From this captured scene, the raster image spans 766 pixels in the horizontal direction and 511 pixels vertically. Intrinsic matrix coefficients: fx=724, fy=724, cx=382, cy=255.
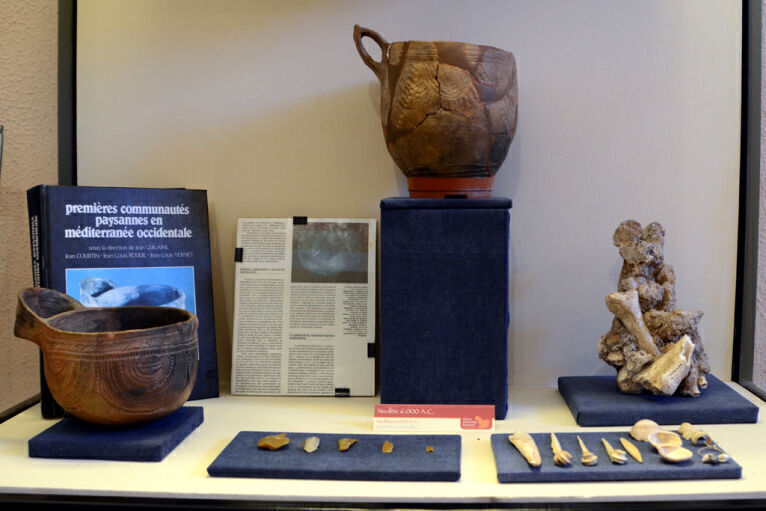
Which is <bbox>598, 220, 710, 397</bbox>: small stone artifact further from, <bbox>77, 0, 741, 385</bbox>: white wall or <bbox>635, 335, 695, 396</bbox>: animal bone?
<bbox>77, 0, 741, 385</bbox>: white wall

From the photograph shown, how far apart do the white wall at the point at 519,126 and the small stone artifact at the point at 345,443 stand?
536 millimetres

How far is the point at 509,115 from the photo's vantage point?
1.37 metres

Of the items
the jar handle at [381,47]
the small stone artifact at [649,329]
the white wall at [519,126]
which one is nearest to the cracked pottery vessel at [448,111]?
the jar handle at [381,47]

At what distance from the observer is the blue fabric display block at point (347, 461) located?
3.62 feet

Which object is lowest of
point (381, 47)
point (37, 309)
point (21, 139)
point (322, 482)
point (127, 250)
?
point (322, 482)

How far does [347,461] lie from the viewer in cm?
114

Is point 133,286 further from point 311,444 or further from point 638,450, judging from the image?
point 638,450

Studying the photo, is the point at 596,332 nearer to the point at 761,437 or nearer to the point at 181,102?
the point at 761,437

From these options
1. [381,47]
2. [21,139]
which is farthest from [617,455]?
[21,139]

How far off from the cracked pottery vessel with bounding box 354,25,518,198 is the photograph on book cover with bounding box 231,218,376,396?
0.28m

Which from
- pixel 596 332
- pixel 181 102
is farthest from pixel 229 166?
pixel 596 332

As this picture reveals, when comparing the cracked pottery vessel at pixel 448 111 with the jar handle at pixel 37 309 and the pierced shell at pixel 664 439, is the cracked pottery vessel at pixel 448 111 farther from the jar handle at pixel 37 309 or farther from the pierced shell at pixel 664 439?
the jar handle at pixel 37 309

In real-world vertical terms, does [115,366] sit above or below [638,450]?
above

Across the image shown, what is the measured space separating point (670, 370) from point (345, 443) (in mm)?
622
